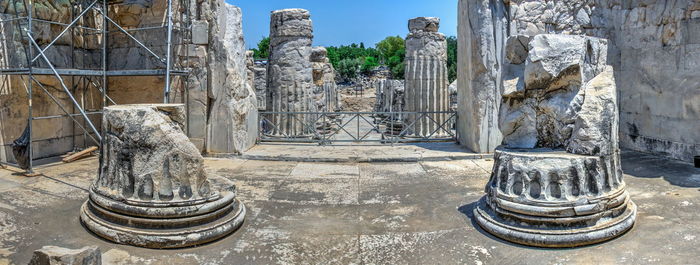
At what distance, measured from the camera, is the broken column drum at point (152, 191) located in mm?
4402

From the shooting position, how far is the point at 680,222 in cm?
480

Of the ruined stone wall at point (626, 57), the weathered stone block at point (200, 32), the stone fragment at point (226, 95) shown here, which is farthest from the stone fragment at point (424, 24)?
the weathered stone block at point (200, 32)

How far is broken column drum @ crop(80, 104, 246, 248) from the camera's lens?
440 cm

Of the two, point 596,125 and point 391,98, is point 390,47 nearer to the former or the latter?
point 391,98

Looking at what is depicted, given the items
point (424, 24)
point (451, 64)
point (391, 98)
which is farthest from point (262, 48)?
point (424, 24)

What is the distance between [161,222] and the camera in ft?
14.5

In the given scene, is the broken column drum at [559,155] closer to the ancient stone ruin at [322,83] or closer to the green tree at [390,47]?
the ancient stone ruin at [322,83]

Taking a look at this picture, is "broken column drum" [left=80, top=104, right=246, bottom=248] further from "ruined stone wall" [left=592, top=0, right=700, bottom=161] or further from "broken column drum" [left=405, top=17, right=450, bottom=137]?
"broken column drum" [left=405, top=17, right=450, bottom=137]

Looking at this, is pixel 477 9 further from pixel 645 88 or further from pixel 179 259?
pixel 179 259

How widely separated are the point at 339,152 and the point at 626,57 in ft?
17.5

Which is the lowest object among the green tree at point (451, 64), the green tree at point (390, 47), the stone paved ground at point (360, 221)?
the stone paved ground at point (360, 221)

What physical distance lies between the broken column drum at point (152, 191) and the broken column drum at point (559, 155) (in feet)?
8.31

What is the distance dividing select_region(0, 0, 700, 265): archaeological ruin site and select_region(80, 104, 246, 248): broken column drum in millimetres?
18

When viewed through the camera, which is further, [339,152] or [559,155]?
[339,152]
